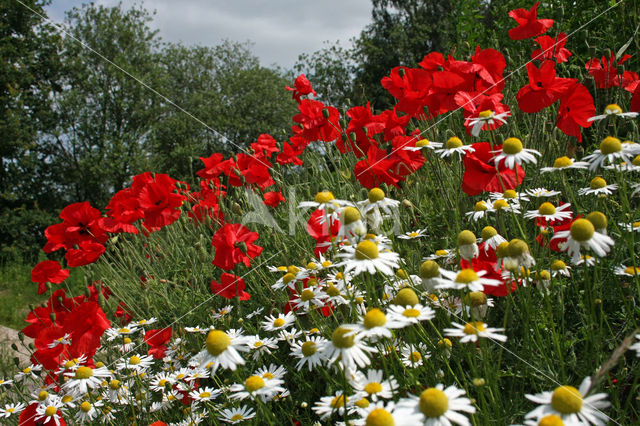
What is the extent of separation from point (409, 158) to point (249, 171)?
132 centimetres

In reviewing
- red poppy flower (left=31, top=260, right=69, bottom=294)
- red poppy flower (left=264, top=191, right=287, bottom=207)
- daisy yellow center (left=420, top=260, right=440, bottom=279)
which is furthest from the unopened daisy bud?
red poppy flower (left=31, top=260, right=69, bottom=294)

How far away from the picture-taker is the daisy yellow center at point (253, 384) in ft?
3.78

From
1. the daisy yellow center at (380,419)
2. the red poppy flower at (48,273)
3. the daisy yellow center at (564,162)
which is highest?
the red poppy flower at (48,273)

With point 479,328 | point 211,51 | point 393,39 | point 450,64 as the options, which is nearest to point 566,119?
point 450,64

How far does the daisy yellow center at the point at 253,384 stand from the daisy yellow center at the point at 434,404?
50 cm

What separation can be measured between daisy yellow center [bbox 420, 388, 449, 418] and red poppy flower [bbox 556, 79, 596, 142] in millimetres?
1404

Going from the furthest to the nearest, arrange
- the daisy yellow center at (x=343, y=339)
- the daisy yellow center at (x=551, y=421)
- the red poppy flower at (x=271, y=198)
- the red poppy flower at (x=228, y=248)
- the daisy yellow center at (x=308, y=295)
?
the red poppy flower at (x=271, y=198)
the red poppy flower at (x=228, y=248)
the daisy yellow center at (x=308, y=295)
the daisy yellow center at (x=343, y=339)
the daisy yellow center at (x=551, y=421)

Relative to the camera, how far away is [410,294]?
1082mm

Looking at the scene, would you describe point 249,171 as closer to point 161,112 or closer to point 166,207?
point 166,207

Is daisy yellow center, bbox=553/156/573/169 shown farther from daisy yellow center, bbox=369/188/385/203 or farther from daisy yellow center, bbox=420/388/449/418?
daisy yellow center, bbox=420/388/449/418

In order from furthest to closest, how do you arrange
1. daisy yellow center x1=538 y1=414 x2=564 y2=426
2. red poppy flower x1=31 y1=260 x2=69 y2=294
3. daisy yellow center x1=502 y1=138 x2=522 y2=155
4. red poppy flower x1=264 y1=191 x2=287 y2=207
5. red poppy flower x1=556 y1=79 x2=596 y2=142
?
red poppy flower x1=264 y1=191 x2=287 y2=207
red poppy flower x1=31 y1=260 x2=69 y2=294
red poppy flower x1=556 y1=79 x2=596 y2=142
daisy yellow center x1=502 y1=138 x2=522 y2=155
daisy yellow center x1=538 y1=414 x2=564 y2=426

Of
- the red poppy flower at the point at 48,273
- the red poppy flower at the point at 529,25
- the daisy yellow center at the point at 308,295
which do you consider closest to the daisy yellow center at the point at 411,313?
the daisy yellow center at the point at 308,295

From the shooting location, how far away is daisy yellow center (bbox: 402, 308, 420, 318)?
102 centimetres

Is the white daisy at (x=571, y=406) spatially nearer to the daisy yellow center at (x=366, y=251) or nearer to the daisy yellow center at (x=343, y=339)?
the daisy yellow center at (x=343, y=339)
